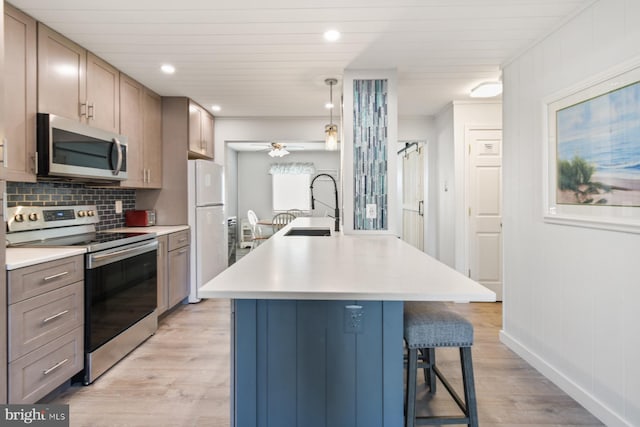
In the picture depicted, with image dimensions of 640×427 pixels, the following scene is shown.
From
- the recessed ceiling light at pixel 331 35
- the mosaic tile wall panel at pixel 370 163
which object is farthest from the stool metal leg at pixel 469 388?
the recessed ceiling light at pixel 331 35

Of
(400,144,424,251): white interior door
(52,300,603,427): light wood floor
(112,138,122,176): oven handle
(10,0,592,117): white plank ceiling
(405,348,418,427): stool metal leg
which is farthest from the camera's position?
(400,144,424,251): white interior door

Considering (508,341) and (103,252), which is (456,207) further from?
(103,252)

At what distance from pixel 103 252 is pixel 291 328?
1.61 meters

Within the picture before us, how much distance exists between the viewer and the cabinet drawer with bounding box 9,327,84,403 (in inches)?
69.0

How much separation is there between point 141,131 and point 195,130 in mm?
701

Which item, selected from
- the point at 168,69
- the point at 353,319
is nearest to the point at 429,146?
the point at 168,69

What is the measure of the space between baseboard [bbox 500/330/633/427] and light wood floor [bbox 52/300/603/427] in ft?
0.12

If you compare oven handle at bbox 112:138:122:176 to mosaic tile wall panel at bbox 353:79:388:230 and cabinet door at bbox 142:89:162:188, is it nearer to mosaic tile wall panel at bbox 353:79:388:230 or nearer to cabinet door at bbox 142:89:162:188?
cabinet door at bbox 142:89:162:188

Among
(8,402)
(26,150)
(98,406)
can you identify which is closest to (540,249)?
(98,406)

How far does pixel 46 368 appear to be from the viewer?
1.93 meters

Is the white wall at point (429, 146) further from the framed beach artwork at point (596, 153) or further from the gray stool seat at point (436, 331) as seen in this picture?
the gray stool seat at point (436, 331)

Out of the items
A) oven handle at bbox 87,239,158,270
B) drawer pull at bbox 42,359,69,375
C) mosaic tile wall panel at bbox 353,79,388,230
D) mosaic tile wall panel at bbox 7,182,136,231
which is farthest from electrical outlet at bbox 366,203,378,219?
mosaic tile wall panel at bbox 7,182,136,231

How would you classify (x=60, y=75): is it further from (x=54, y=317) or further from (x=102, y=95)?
(x=54, y=317)

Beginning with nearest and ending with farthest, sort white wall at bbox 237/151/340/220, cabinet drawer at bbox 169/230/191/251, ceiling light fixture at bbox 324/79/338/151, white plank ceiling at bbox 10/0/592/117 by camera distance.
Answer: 1. white plank ceiling at bbox 10/0/592/117
2. ceiling light fixture at bbox 324/79/338/151
3. cabinet drawer at bbox 169/230/191/251
4. white wall at bbox 237/151/340/220
